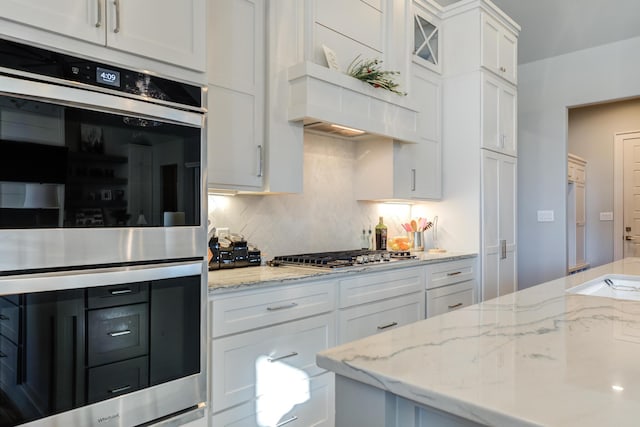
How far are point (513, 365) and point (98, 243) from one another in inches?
48.7

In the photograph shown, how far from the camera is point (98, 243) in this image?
4.50 feet

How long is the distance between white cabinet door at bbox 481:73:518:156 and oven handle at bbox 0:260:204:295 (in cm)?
285

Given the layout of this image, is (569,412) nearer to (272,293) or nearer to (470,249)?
(272,293)

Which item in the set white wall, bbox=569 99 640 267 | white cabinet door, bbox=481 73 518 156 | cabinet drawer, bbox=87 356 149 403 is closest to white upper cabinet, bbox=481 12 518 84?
white cabinet door, bbox=481 73 518 156

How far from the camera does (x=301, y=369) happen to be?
2119mm

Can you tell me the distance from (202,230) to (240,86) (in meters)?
Answer: 0.91

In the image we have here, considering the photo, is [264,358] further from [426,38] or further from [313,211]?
[426,38]

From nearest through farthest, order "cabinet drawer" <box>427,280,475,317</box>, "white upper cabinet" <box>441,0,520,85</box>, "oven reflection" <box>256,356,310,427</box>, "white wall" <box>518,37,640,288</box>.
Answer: "oven reflection" <box>256,356,310,427</box> < "cabinet drawer" <box>427,280,475,317</box> < "white upper cabinet" <box>441,0,520,85</box> < "white wall" <box>518,37,640,288</box>

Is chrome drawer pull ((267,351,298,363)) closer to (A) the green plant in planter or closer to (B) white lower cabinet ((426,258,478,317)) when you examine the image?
(B) white lower cabinet ((426,258,478,317))

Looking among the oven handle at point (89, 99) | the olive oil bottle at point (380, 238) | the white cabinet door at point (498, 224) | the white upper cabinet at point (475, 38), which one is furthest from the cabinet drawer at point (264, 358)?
the white upper cabinet at point (475, 38)

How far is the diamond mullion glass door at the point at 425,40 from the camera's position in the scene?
11.4 feet

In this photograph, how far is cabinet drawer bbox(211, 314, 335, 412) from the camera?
1.80m

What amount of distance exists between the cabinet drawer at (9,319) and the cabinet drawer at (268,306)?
0.69m

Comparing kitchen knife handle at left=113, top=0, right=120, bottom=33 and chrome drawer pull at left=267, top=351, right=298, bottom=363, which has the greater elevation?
kitchen knife handle at left=113, top=0, right=120, bottom=33
